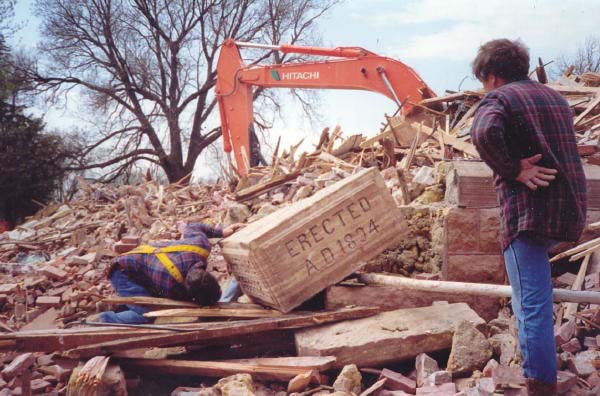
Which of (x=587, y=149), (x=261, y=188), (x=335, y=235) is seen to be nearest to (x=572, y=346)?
(x=335, y=235)

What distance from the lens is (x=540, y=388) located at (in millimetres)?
2918

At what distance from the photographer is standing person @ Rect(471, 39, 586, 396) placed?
294 cm

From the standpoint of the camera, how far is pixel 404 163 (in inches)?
271

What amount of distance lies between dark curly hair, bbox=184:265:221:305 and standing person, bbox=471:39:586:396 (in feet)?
7.20

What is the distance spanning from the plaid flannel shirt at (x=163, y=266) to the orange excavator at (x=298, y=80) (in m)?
5.00

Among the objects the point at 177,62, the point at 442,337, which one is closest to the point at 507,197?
the point at 442,337

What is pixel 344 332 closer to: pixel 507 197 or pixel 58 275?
pixel 507 197

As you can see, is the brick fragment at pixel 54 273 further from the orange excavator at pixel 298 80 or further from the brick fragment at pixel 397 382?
the orange excavator at pixel 298 80

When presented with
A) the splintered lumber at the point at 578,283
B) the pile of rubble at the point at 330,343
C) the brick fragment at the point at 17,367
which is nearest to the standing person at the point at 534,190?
the pile of rubble at the point at 330,343

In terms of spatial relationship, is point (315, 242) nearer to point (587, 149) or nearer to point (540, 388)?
point (540, 388)

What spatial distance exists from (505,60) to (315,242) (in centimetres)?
183

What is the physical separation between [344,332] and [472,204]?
1534 mm

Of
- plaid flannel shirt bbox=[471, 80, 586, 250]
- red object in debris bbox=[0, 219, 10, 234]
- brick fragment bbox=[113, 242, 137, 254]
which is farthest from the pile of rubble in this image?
red object in debris bbox=[0, 219, 10, 234]

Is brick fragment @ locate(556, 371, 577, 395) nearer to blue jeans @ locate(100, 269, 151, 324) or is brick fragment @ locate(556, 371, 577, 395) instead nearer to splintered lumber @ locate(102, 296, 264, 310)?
splintered lumber @ locate(102, 296, 264, 310)
